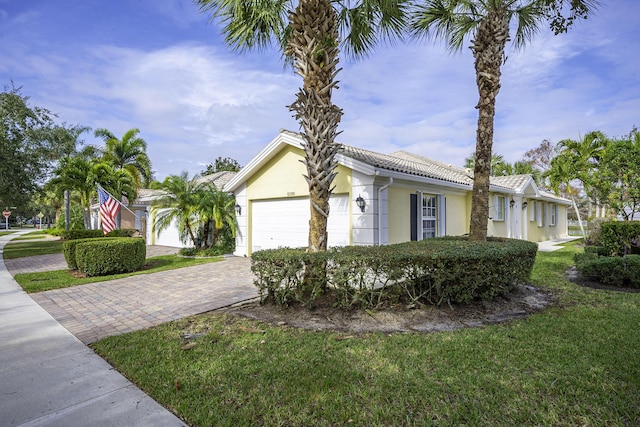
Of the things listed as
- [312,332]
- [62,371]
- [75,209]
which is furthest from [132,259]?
[75,209]

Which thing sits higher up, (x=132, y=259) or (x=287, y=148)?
(x=287, y=148)

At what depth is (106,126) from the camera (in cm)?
2350

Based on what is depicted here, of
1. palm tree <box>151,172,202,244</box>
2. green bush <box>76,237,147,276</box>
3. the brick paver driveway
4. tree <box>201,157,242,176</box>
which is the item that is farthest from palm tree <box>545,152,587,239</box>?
tree <box>201,157,242,176</box>

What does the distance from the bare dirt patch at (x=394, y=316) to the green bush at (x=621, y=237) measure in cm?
658

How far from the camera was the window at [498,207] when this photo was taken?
1592 centimetres

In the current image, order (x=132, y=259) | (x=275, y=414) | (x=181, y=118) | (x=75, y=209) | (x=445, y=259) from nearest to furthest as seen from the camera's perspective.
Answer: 1. (x=275, y=414)
2. (x=445, y=259)
3. (x=132, y=259)
4. (x=181, y=118)
5. (x=75, y=209)

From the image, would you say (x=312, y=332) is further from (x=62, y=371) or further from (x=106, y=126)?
(x=106, y=126)

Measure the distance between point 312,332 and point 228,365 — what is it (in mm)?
1431

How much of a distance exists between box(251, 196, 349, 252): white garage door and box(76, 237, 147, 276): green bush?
4457mm

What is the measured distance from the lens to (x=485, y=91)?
279 inches

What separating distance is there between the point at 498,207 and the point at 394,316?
13533mm

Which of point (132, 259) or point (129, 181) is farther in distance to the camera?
point (129, 181)

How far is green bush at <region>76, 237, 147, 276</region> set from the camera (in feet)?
32.2

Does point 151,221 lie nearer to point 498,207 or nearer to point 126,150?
point 126,150
